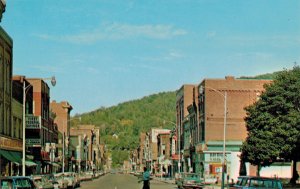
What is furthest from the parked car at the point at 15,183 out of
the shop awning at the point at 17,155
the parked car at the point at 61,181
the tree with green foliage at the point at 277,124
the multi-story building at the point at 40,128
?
the multi-story building at the point at 40,128

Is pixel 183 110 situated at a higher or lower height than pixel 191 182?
higher

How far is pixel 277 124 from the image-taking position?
6019 centimetres

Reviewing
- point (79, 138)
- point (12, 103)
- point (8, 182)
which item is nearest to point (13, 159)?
point (12, 103)

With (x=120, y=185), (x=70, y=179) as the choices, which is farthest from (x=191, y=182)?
(x=120, y=185)

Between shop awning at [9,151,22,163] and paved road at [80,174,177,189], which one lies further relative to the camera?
paved road at [80,174,177,189]

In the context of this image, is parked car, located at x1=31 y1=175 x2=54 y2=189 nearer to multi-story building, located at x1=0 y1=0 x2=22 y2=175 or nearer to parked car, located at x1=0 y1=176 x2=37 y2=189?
parked car, located at x1=0 y1=176 x2=37 y2=189

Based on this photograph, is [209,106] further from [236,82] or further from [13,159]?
[13,159]

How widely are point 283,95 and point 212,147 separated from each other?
31582 millimetres

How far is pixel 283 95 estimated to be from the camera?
6156cm

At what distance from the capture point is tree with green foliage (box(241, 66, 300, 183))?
59.1 m

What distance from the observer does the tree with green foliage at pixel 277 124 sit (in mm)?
59062

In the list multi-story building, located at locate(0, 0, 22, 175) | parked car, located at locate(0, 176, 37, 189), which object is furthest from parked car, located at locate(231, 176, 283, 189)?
multi-story building, located at locate(0, 0, 22, 175)

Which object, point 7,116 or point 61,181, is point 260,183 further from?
point 7,116

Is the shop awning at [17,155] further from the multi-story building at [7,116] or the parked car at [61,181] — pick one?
the parked car at [61,181]
